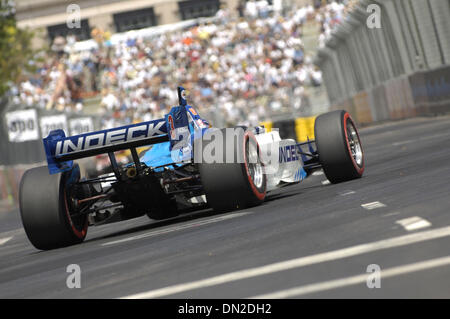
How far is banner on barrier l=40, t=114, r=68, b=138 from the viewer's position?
995 inches

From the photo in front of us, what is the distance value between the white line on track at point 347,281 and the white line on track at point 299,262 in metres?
0.60

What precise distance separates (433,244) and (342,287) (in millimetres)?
952

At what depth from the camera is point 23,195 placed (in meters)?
8.81

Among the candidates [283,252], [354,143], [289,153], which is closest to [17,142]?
[289,153]

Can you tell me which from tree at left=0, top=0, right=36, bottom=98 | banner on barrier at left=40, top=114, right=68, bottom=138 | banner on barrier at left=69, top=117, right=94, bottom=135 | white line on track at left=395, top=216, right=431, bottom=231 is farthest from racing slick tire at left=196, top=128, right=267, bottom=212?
tree at left=0, top=0, right=36, bottom=98

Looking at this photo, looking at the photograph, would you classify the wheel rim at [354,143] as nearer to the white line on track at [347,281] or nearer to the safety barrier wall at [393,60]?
the white line on track at [347,281]

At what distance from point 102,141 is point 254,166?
4.89ft

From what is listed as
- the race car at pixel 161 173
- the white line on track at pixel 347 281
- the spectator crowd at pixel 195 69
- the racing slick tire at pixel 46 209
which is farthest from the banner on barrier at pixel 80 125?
the white line on track at pixel 347 281

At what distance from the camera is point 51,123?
85.8 feet

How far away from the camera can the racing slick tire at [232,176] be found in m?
8.53

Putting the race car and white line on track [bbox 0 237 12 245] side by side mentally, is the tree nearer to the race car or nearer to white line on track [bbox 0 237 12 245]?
white line on track [bbox 0 237 12 245]

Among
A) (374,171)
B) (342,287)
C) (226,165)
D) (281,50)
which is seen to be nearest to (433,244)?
(342,287)

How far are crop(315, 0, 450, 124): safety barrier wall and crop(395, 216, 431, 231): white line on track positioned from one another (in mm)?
16650

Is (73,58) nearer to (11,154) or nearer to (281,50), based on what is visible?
(281,50)
